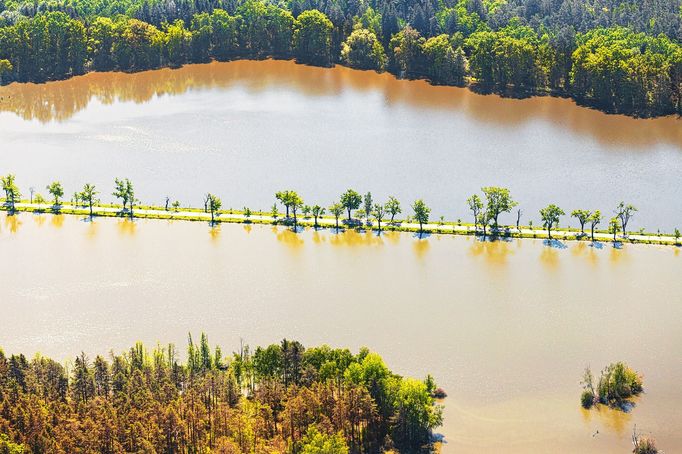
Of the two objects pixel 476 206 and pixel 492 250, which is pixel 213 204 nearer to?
pixel 476 206

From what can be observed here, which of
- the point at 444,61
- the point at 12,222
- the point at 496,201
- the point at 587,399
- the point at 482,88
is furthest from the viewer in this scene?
the point at 444,61

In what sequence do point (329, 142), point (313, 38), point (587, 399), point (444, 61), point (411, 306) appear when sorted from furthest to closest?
point (313, 38) → point (444, 61) → point (329, 142) → point (411, 306) → point (587, 399)

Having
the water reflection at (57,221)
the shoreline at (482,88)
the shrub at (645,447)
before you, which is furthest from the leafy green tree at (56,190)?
the shrub at (645,447)

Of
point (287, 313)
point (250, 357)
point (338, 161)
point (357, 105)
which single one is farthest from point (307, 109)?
point (250, 357)

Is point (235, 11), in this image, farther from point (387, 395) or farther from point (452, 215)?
point (387, 395)

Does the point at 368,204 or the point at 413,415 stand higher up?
the point at 368,204

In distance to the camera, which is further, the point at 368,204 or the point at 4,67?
the point at 4,67

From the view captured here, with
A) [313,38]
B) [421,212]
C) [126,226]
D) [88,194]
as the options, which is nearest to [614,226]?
[421,212]

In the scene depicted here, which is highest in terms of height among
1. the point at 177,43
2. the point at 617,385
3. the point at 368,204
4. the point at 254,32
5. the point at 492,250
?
the point at 254,32

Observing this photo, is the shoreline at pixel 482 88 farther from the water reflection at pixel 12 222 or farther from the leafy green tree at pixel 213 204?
the leafy green tree at pixel 213 204
